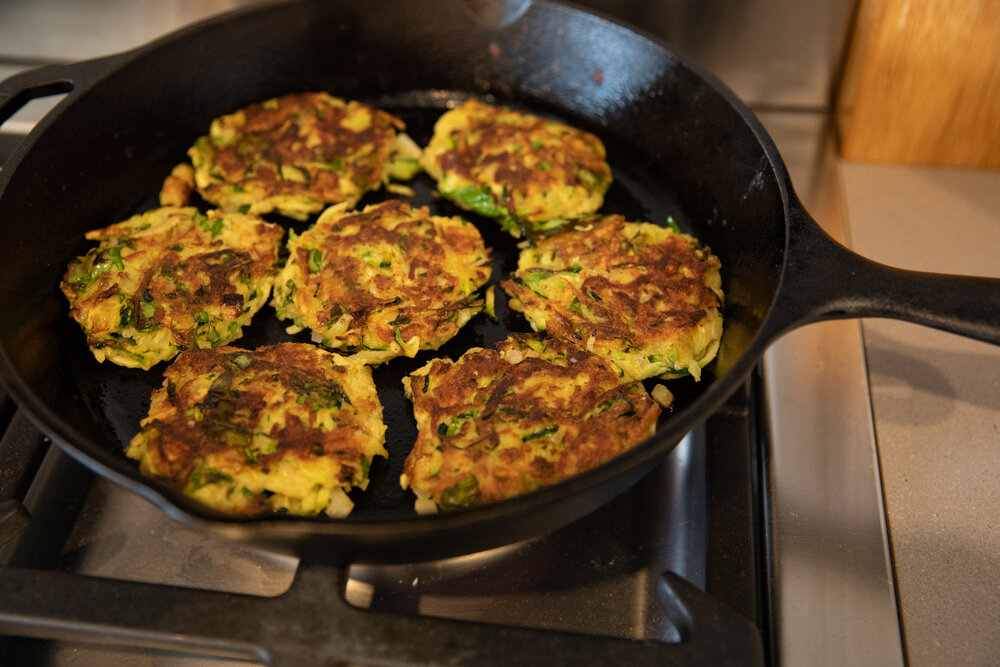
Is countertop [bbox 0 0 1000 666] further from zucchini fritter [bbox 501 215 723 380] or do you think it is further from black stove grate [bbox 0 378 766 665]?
zucchini fritter [bbox 501 215 723 380]

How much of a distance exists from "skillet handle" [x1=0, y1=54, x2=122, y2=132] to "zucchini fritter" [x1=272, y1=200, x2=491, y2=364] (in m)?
0.68

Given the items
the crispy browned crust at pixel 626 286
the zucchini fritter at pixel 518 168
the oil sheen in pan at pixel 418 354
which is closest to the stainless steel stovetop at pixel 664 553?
the oil sheen in pan at pixel 418 354

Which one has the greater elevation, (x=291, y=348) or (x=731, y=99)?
(x=731, y=99)

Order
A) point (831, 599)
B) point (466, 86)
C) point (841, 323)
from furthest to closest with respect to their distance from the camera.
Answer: point (466, 86), point (841, 323), point (831, 599)

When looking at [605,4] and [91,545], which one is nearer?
[91,545]

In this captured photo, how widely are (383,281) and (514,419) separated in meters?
0.58

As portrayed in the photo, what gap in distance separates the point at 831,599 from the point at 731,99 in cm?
124

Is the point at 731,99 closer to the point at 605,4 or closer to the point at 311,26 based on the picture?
the point at 605,4

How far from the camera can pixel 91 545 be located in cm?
183

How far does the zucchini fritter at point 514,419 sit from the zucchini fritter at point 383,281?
5.6 inches

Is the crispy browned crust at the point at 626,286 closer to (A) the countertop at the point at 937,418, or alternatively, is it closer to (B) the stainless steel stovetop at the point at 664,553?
(B) the stainless steel stovetop at the point at 664,553

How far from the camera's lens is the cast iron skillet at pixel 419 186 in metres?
1.42

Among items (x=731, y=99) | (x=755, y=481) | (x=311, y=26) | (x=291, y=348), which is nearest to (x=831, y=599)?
(x=755, y=481)

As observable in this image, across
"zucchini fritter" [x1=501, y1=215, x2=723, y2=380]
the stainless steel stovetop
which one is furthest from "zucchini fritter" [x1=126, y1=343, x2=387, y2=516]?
"zucchini fritter" [x1=501, y1=215, x2=723, y2=380]
